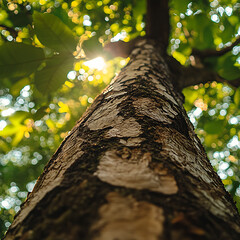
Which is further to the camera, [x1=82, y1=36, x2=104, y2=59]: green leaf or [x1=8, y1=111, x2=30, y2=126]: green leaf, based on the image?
[x1=8, y1=111, x2=30, y2=126]: green leaf

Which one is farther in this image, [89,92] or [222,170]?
[222,170]

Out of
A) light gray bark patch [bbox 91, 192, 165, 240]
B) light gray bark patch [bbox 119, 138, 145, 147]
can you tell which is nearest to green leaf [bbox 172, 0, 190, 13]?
light gray bark patch [bbox 119, 138, 145, 147]

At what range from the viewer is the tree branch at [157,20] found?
9.01 ft

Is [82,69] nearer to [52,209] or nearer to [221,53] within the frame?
[221,53]

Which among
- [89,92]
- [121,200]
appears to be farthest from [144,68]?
[89,92]

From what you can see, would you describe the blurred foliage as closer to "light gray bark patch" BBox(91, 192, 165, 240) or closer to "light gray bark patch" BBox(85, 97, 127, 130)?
"light gray bark patch" BBox(85, 97, 127, 130)

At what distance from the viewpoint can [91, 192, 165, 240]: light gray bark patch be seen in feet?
0.99

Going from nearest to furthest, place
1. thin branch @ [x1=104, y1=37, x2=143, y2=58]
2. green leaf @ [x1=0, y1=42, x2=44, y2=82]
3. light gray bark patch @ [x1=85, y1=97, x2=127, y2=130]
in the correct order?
light gray bark patch @ [x1=85, y1=97, x2=127, y2=130] < green leaf @ [x1=0, y1=42, x2=44, y2=82] < thin branch @ [x1=104, y1=37, x2=143, y2=58]

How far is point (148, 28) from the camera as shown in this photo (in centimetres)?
277

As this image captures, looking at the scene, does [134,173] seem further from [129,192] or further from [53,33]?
[53,33]

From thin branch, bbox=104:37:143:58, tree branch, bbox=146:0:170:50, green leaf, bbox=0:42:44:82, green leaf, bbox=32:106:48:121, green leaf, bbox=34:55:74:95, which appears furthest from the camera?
tree branch, bbox=146:0:170:50

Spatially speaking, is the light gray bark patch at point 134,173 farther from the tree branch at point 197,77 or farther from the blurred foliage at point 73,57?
the tree branch at point 197,77

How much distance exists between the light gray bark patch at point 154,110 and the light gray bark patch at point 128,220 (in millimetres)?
450

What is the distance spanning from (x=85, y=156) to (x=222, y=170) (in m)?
5.22
